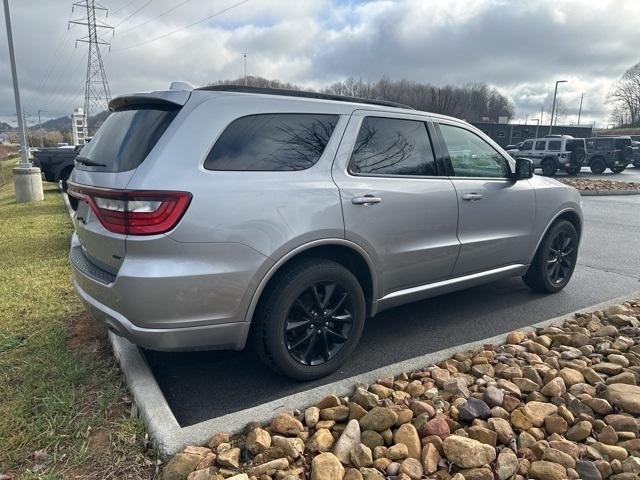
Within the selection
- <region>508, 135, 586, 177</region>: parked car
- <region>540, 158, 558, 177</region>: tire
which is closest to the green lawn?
<region>508, 135, 586, 177</region>: parked car

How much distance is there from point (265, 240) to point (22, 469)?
1.58 meters

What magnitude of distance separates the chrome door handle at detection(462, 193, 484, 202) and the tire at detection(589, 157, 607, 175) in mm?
26890

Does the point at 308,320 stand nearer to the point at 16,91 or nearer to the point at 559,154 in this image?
the point at 16,91

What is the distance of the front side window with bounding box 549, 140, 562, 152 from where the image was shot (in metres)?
24.8

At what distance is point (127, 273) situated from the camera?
255 cm

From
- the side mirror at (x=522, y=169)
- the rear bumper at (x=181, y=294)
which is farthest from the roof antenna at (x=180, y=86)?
Result: the side mirror at (x=522, y=169)

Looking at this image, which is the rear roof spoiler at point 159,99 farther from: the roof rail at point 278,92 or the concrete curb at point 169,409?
the concrete curb at point 169,409

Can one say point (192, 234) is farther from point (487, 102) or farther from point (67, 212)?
point (487, 102)

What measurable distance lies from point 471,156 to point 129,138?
2714 mm

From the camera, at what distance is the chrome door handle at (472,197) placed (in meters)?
3.88

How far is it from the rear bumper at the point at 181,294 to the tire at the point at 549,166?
83.8 feet

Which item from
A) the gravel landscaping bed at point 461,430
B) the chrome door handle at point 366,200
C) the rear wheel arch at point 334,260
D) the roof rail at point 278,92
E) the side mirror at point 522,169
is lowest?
the gravel landscaping bed at point 461,430

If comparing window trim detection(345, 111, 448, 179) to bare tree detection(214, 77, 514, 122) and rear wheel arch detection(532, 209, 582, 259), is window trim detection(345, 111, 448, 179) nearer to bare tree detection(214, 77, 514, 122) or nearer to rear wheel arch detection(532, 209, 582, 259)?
rear wheel arch detection(532, 209, 582, 259)

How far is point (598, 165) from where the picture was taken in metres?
26.9
